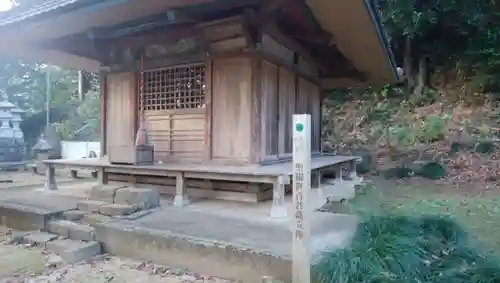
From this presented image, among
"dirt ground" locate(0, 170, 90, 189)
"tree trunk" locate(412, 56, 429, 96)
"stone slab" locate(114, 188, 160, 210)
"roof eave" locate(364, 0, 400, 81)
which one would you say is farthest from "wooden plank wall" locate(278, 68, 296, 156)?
"tree trunk" locate(412, 56, 429, 96)

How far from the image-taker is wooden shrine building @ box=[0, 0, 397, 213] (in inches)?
197

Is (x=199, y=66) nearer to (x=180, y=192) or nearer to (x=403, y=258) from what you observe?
(x=180, y=192)

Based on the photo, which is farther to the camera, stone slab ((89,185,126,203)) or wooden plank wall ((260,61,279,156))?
wooden plank wall ((260,61,279,156))

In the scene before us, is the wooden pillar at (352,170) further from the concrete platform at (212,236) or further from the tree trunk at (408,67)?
the tree trunk at (408,67)

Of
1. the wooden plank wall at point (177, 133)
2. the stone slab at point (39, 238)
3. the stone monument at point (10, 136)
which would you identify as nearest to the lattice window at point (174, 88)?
the wooden plank wall at point (177, 133)

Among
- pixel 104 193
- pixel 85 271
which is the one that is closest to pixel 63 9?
pixel 104 193

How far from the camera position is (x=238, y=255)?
320 cm

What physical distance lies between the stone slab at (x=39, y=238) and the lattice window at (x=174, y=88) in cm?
276

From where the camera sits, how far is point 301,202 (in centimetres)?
281

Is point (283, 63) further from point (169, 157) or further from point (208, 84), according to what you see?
point (169, 157)

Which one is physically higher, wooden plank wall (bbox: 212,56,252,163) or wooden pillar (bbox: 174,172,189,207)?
wooden plank wall (bbox: 212,56,252,163)

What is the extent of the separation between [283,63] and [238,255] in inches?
156

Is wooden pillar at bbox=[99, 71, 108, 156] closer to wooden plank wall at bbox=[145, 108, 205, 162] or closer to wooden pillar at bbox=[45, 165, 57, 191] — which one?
wooden pillar at bbox=[45, 165, 57, 191]

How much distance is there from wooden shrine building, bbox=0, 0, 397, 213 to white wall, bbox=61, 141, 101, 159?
7.05 meters
